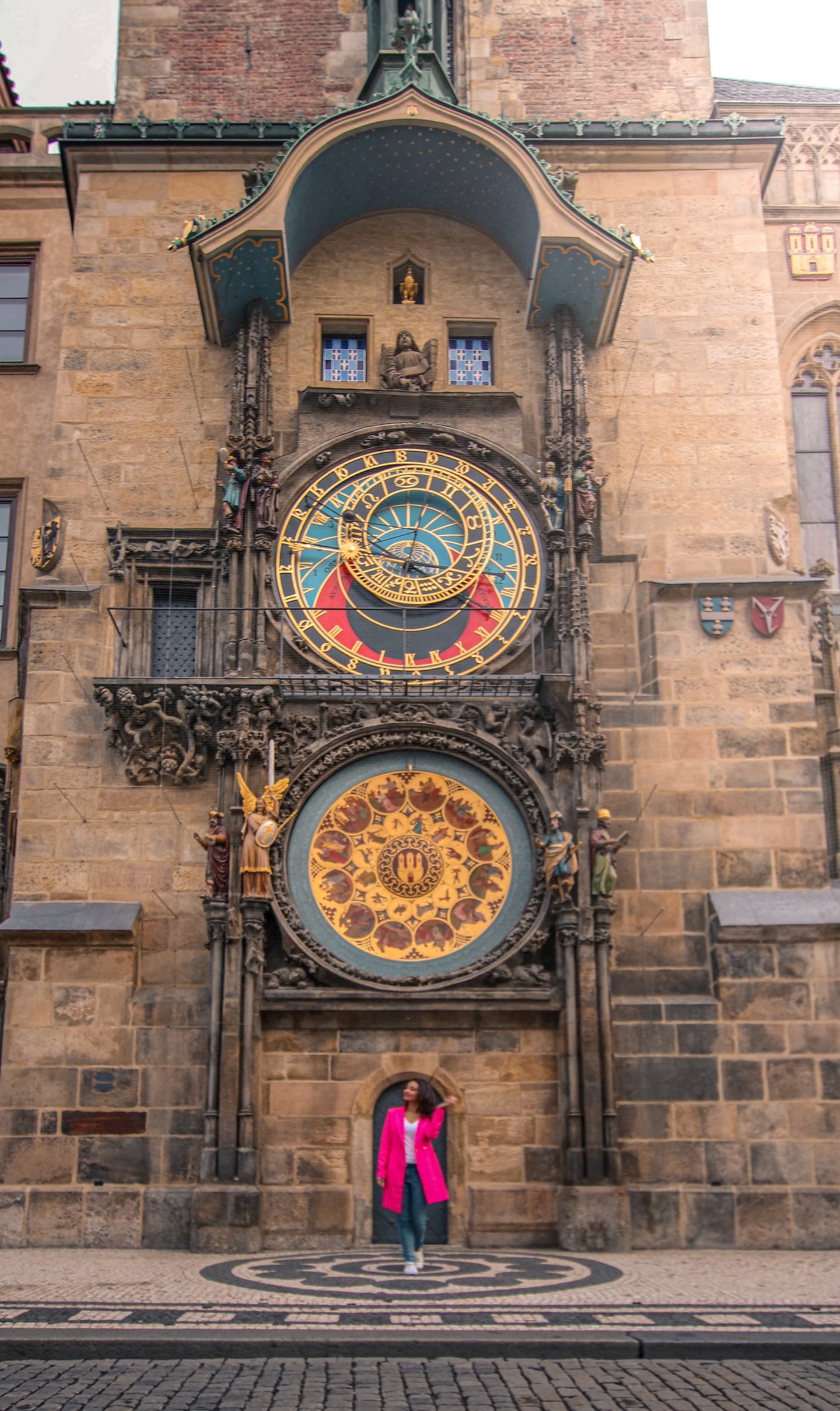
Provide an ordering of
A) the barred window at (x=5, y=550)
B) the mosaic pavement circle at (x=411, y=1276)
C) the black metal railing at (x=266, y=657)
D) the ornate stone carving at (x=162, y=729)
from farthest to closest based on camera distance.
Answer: the barred window at (x=5, y=550) < the black metal railing at (x=266, y=657) < the ornate stone carving at (x=162, y=729) < the mosaic pavement circle at (x=411, y=1276)

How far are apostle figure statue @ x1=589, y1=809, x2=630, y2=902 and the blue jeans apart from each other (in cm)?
357

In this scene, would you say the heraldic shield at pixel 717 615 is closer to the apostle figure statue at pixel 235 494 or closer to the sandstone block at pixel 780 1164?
→ the apostle figure statue at pixel 235 494

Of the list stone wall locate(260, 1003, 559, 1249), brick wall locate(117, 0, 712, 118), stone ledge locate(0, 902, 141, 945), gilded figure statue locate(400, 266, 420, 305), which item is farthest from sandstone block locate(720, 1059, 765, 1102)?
brick wall locate(117, 0, 712, 118)

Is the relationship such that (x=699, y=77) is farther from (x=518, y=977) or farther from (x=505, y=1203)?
(x=505, y=1203)

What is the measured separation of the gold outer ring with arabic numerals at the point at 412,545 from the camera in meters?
14.6

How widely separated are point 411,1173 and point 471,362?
8456 mm

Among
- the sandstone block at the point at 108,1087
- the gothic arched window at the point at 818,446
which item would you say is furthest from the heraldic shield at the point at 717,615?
the sandstone block at the point at 108,1087

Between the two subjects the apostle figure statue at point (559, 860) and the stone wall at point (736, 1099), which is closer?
the stone wall at point (736, 1099)

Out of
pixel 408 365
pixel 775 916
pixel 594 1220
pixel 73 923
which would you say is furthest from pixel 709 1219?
pixel 408 365

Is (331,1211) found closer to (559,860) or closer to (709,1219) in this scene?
(709,1219)

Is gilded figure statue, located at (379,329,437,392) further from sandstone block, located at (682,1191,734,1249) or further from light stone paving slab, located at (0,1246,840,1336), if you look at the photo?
light stone paving slab, located at (0,1246,840,1336)

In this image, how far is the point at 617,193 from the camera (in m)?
16.2

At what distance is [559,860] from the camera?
43.0ft

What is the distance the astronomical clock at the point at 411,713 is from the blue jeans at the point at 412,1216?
296cm
